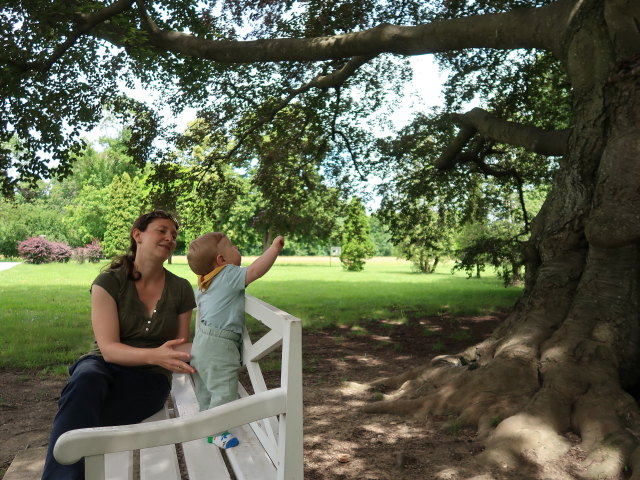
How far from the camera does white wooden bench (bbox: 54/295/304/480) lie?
149 centimetres

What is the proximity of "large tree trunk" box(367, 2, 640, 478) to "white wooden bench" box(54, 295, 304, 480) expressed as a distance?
6.49 ft

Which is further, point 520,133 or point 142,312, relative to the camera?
point 520,133

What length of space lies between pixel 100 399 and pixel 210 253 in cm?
99

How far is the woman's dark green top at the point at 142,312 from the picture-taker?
294cm

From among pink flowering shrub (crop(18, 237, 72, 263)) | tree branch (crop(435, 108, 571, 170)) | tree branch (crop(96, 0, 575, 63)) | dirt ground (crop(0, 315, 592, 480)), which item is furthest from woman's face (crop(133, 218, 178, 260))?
pink flowering shrub (crop(18, 237, 72, 263))

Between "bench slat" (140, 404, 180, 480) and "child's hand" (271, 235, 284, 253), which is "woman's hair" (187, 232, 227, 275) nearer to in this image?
"child's hand" (271, 235, 284, 253)

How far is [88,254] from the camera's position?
140ft

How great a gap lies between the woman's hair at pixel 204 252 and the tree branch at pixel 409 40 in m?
4.75

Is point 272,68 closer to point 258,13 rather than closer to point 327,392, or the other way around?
point 258,13

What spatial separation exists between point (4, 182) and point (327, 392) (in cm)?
692

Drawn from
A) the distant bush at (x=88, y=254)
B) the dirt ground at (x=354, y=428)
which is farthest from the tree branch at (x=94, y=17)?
the distant bush at (x=88, y=254)

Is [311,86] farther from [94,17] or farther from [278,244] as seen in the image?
[278,244]

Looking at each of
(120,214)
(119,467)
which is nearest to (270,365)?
(119,467)

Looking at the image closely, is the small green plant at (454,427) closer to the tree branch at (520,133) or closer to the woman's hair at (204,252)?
the woman's hair at (204,252)
